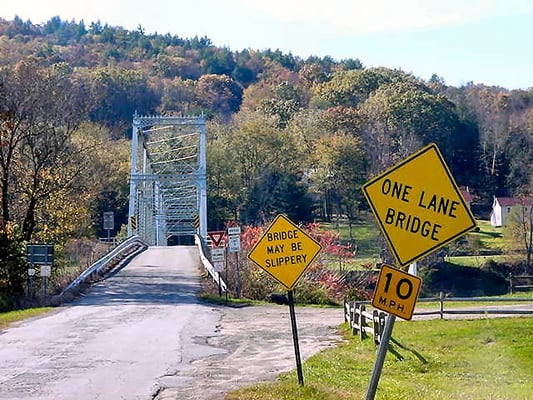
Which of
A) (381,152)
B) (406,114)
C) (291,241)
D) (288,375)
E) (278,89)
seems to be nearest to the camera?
(291,241)

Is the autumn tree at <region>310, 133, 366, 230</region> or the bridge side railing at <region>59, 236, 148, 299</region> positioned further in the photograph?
the autumn tree at <region>310, 133, 366, 230</region>

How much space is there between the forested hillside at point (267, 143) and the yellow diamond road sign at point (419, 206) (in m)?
26.1

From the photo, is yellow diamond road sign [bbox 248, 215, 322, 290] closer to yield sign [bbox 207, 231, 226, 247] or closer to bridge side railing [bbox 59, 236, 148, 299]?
yield sign [bbox 207, 231, 226, 247]

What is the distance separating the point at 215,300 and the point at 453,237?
24924mm

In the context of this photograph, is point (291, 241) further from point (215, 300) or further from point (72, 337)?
point (215, 300)

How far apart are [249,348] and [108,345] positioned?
3.03m

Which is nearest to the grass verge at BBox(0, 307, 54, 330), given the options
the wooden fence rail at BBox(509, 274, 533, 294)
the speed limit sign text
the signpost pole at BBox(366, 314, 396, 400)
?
the signpost pole at BBox(366, 314, 396, 400)

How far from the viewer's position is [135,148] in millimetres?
74125

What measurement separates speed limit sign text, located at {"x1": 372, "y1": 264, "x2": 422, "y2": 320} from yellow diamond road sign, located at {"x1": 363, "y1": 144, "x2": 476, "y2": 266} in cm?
17

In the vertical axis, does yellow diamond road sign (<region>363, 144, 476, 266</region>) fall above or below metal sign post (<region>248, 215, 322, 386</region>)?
above

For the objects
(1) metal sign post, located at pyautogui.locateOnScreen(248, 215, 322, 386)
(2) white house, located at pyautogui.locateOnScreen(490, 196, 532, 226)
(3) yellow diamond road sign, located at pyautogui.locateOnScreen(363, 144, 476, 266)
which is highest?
(2) white house, located at pyautogui.locateOnScreen(490, 196, 532, 226)

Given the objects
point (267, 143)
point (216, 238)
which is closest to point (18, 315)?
point (216, 238)

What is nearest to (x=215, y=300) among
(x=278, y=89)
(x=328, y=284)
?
(x=328, y=284)

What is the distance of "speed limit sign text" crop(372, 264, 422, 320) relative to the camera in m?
7.73
